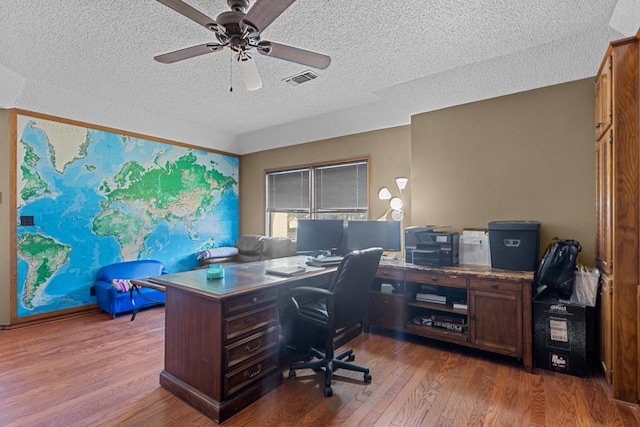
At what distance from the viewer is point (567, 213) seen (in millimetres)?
2973

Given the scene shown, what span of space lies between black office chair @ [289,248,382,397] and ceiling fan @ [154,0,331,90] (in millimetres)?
1505

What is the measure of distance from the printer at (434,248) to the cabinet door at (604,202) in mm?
1120

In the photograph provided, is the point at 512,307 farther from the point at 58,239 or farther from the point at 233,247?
the point at 58,239

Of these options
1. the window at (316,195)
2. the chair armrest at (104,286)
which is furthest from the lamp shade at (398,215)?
the chair armrest at (104,286)

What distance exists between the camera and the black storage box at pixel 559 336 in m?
2.50

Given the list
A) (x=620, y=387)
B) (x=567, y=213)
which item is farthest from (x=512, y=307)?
(x=567, y=213)

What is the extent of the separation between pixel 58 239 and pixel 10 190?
73 centimetres

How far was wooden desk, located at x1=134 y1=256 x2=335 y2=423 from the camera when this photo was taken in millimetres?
2029

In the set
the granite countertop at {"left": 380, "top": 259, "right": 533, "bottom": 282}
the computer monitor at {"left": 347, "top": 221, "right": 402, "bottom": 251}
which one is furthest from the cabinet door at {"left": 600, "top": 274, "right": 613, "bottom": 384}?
the computer monitor at {"left": 347, "top": 221, "right": 402, "bottom": 251}

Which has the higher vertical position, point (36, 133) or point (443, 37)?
point (443, 37)

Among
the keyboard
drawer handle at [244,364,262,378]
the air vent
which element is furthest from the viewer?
the air vent

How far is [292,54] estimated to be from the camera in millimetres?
2285

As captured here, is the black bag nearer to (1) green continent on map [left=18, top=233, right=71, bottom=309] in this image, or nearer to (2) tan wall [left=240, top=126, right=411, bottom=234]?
(2) tan wall [left=240, top=126, right=411, bottom=234]

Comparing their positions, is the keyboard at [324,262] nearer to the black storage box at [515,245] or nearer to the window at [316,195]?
the black storage box at [515,245]
